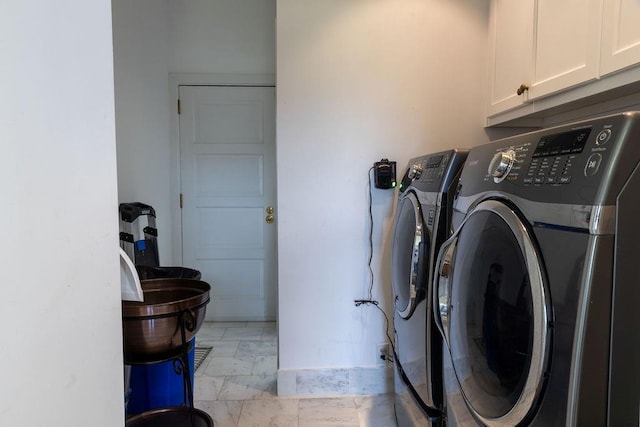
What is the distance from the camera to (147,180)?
2795 mm

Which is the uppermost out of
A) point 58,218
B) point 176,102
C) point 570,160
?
point 176,102

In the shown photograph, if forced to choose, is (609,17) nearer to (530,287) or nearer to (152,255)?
(530,287)

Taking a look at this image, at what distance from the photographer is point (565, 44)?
1.48 m

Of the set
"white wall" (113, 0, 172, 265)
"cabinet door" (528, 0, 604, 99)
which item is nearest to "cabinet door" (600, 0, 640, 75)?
"cabinet door" (528, 0, 604, 99)

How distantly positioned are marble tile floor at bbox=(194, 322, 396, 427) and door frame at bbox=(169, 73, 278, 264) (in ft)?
3.43

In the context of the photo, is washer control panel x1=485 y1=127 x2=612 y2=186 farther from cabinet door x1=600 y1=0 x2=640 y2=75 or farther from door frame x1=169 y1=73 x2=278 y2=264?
door frame x1=169 y1=73 x2=278 y2=264

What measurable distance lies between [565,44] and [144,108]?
243cm

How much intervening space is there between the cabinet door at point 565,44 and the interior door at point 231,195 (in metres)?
2.15

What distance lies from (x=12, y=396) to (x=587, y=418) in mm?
→ 968

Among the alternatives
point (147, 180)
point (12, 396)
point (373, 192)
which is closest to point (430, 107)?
point (373, 192)

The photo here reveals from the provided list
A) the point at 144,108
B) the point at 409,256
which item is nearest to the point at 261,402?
the point at 409,256

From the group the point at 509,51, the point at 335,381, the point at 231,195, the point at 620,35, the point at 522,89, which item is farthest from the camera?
the point at 231,195

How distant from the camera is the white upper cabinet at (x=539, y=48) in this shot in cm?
137

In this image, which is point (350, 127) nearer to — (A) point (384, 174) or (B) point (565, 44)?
(A) point (384, 174)
